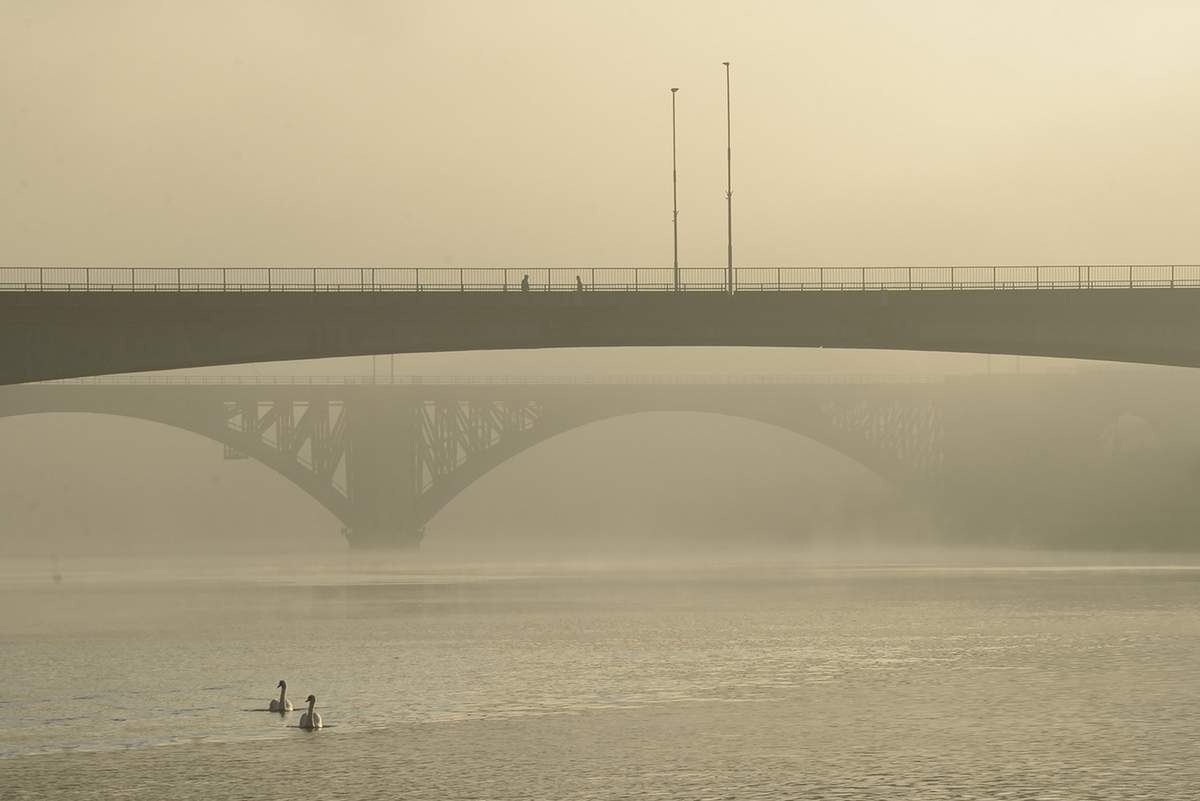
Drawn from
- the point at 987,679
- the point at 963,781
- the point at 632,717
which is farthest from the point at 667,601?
the point at 963,781

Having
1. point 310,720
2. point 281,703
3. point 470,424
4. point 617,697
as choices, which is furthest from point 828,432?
point 310,720

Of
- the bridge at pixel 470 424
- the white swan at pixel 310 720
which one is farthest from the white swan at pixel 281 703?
the bridge at pixel 470 424

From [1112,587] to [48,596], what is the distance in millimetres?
43807

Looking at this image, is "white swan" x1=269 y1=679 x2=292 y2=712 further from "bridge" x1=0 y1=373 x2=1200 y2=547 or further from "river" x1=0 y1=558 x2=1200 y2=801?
"bridge" x1=0 y1=373 x2=1200 y2=547

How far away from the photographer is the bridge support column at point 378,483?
121062 mm

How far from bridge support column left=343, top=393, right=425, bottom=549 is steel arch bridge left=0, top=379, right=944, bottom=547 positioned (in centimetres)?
6

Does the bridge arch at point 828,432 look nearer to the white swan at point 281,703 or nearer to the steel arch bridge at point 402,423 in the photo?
the steel arch bridge at point 402,423

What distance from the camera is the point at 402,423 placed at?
402 feet

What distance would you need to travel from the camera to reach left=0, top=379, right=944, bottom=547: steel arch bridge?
119875 mm

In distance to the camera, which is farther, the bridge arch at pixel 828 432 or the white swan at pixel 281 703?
the bridge arch at pixel 828 432

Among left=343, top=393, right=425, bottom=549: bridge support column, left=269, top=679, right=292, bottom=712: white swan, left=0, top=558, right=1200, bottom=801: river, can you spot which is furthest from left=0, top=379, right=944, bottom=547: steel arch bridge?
left=269, top=679, right=292, bottom=712: white swan

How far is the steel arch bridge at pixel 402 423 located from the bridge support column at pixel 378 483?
65 millimetres

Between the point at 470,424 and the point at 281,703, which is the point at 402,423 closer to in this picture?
the point at 470,424

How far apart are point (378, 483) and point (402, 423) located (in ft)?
14.1
